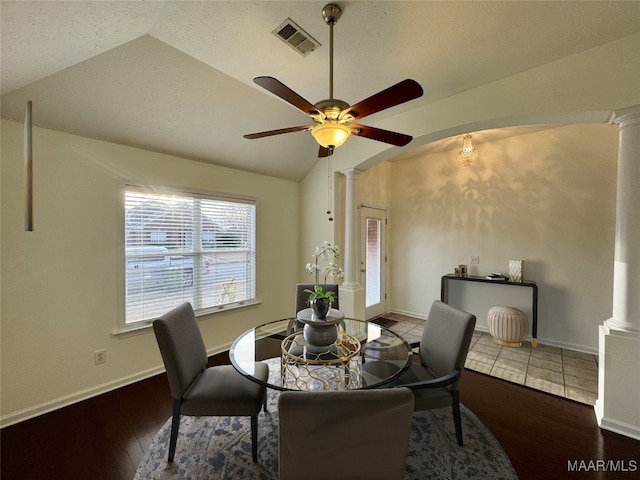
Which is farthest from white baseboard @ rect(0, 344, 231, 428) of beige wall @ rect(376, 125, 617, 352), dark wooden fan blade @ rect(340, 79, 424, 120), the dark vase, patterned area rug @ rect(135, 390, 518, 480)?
beige wall @ rect(376, 125, 617, 352)

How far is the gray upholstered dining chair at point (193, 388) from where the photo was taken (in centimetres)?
164

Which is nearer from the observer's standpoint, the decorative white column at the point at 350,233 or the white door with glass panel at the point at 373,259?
the decorative white column at the point at 350,233

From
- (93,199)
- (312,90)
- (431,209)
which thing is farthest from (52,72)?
(431,209)

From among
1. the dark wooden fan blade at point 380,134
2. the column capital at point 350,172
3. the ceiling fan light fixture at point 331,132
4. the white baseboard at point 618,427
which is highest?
the column capital at point 350,172

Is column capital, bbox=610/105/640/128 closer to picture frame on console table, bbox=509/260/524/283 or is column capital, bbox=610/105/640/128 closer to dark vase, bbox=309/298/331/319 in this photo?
picture frame on console table, bbox=509/260/524/283

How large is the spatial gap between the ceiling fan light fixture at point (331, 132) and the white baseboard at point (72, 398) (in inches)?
114

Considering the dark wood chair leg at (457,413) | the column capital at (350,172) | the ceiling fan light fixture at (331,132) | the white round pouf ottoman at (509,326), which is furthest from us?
the column capital at (350,172)

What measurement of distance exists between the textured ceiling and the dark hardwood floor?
239cm

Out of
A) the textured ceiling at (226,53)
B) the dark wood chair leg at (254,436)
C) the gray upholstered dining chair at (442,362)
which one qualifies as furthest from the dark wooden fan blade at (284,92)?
the dark wood chair leg at (254,436)

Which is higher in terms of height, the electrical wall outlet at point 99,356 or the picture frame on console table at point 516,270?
the picture frame on console table at point 516,270

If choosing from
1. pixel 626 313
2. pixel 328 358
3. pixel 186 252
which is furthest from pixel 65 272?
pixel 626 313

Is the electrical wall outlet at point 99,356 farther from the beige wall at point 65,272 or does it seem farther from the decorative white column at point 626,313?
the decorative white column at point 626,313

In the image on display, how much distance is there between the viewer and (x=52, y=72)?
1.92 metres

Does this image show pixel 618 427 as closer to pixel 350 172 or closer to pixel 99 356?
pixel 350 172
